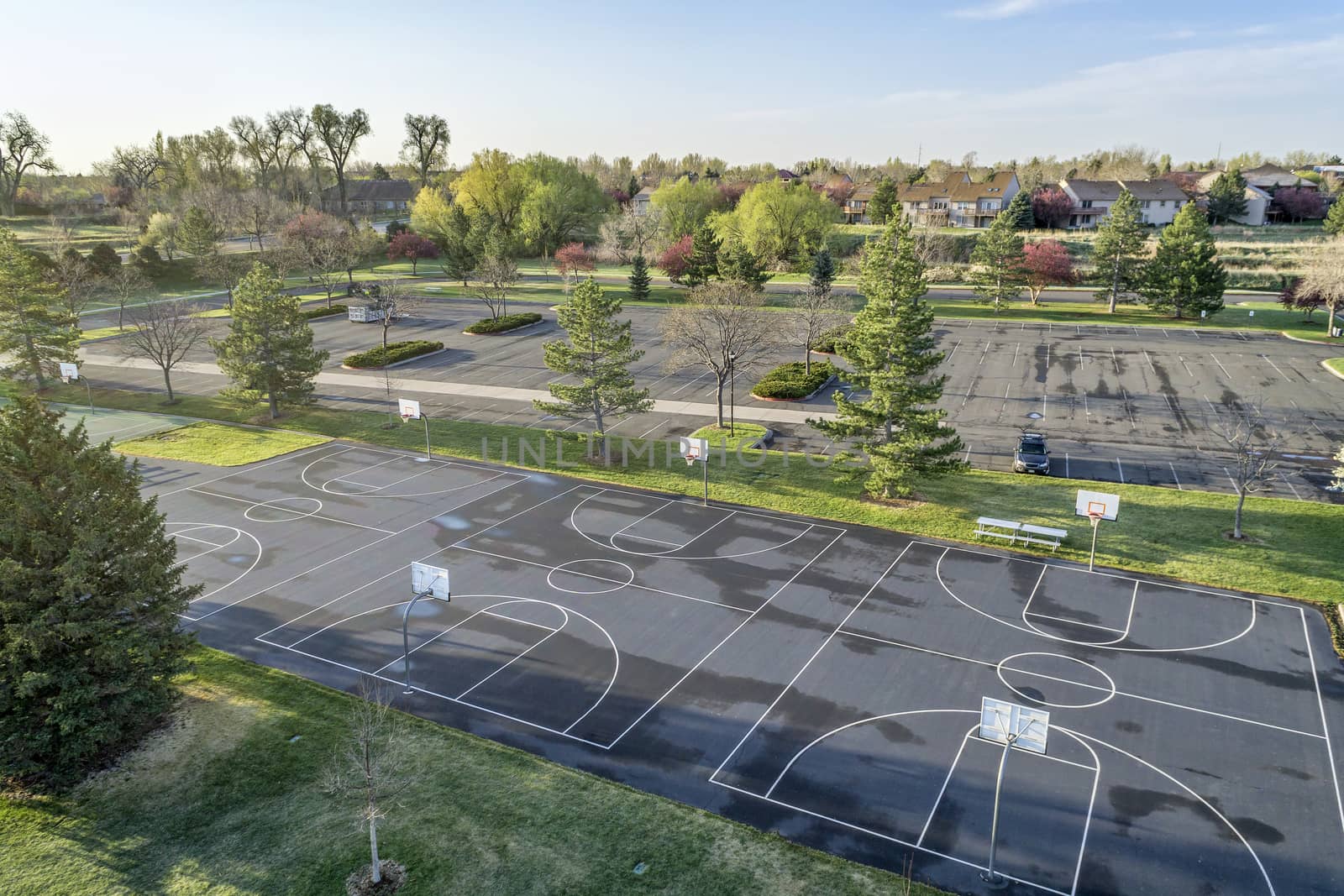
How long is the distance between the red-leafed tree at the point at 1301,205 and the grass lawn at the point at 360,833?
144329mm

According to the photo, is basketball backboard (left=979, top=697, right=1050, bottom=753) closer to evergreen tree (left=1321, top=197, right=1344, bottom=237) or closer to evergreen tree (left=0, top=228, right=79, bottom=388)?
evergreen tree (left=0, top=228, right=79, bottom=388)

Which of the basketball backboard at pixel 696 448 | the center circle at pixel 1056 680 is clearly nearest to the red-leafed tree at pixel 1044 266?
the basketball backboard at pixel 696 448

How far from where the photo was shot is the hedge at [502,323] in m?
69.9

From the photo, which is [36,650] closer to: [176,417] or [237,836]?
[237,836]

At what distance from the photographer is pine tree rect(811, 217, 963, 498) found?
104 feet

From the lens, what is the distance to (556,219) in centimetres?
10925

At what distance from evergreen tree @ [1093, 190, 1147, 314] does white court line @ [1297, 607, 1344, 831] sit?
56.3 meters

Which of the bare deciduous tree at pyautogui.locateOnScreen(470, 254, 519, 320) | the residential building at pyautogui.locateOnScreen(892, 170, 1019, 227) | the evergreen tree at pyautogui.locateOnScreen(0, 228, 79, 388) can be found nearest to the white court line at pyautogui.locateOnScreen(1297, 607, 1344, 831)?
the bare deciduous tree at pyautogui.locateOnScreen(470, 254, 519, 320)

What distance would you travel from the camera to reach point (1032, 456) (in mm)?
37719

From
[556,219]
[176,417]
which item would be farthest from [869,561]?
[556,219]

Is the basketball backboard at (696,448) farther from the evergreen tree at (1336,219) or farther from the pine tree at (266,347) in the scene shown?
the evergreen tree at (1336,219)

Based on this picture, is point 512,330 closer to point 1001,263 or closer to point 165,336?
point 165,336

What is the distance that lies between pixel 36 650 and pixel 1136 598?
29966mm

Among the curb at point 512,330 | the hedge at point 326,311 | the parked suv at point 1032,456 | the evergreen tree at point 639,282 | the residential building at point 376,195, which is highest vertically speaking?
the residential building at point 376,195
